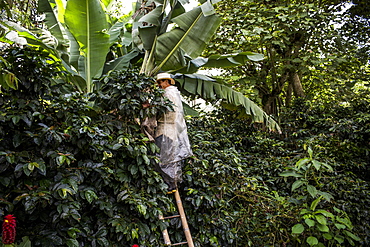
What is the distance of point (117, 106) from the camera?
9.90 feet

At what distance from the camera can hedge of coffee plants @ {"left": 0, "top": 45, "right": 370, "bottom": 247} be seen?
7.38 ft

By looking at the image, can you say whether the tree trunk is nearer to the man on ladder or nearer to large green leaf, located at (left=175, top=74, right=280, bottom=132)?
large green leaf, located at (left=175, top=74, right=280, bottom=132)

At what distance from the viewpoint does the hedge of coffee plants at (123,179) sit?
2248 millimetres

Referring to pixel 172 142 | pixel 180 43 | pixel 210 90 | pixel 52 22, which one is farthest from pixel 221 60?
pixel 52 22

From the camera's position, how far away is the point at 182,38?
435cm

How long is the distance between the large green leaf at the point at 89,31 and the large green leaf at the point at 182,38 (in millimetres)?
738

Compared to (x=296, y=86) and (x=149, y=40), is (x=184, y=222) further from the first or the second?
(x=296, y=86)

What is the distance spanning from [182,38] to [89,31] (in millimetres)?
1252

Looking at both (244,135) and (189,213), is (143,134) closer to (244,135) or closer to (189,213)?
(189,213)

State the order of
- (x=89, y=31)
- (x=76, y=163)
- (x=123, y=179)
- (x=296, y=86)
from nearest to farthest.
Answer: (x=76, y=163) < (x=123, y=179) < (x=89, y=31) < (x=296, y=86)

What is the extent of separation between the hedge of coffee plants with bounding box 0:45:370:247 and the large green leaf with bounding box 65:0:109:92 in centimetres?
115

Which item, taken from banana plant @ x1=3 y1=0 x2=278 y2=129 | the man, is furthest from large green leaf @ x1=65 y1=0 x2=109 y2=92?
the man

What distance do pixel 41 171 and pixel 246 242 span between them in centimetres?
272

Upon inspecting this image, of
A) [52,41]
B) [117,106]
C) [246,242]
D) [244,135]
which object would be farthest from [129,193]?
[244,135]
